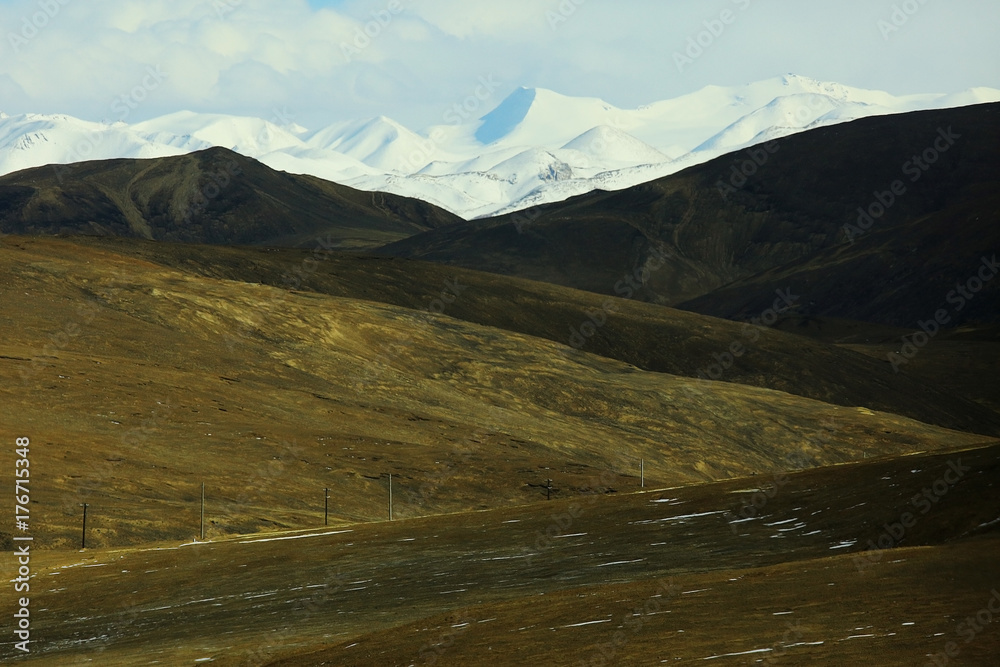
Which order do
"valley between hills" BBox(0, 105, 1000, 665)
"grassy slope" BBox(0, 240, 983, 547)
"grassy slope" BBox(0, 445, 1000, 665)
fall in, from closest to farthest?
1. "grassy slope" BBox(0, 445, 1000, 665)
2. "valley between hills" BBox(0, 105, 1000, 665)
3. "grassy slope" BBox(0, 240, 983, 547)

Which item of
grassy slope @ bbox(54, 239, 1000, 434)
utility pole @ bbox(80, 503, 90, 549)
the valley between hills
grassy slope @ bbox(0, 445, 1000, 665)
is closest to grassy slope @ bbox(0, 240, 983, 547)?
the valley between hills

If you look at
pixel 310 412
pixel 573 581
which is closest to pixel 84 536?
pixel 573 581

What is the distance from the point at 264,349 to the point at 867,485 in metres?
56.2

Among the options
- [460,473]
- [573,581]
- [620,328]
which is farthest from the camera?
[620,328]

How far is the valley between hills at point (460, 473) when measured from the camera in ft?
68.8

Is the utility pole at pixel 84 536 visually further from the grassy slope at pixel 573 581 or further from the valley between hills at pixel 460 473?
the grassy slope at pixel 573 581

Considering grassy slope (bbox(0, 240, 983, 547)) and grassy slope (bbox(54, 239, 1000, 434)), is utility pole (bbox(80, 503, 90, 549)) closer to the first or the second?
grassy slope (bbox(0, 240, 983, 547))

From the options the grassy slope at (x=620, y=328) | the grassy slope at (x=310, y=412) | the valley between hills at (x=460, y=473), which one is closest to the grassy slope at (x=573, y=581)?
the valley between hills at (x=460, y=473)

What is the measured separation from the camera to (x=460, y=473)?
65.5 meters

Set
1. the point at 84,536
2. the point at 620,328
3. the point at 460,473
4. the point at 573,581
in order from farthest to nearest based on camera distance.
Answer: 1. the point at 620,328
2. the point at 460,473
3. the point at 84,536
4. the point at 573,581

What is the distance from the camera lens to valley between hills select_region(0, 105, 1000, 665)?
2098 cm

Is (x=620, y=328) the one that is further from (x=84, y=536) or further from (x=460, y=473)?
(x=84, y=536)

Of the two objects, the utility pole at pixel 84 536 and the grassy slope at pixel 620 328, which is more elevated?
the grassy slope at pixel 620 328

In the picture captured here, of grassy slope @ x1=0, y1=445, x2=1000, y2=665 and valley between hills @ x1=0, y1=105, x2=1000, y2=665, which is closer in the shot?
grassy slope @ x1=0, y1=445, x2=1000, y2=665
